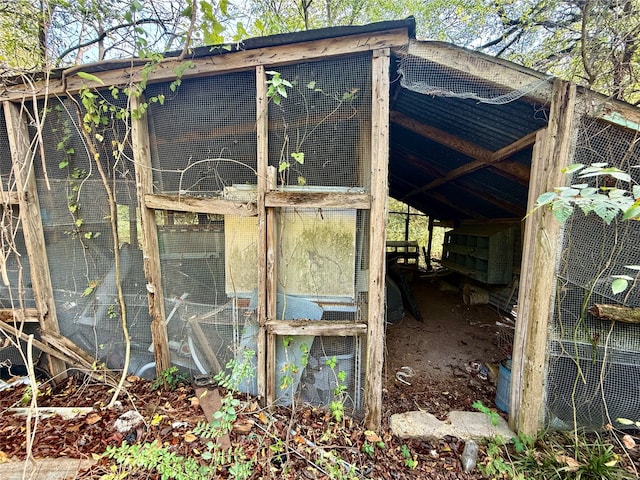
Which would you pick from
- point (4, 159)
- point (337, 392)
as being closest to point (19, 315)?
point (4, 159)

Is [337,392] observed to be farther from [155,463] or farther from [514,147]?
[514,147]

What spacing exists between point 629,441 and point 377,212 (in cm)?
252

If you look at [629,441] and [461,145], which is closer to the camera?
[629,441]

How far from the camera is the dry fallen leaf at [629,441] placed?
1930 mm

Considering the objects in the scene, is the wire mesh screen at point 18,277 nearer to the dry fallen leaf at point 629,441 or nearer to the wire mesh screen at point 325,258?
the wire mesh screen at point 325,258

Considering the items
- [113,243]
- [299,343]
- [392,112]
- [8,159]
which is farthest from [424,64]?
[8,159]

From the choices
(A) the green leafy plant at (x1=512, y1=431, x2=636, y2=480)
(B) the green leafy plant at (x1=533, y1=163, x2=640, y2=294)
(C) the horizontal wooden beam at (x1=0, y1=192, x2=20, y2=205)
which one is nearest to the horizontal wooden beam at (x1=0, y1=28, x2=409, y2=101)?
(C) the horizontal wooden beam at (x1=0, y1=192, x2=20, y2=205)

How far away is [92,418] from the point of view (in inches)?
83.4

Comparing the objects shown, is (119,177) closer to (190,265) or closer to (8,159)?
(190,265)

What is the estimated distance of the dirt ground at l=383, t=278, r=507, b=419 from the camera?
2641 mm

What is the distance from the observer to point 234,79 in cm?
209

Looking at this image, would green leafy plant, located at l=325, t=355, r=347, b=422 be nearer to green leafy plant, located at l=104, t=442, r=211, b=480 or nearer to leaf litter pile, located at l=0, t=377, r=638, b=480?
leaf litter pile, located at l=0, t=377, r=638, b=480

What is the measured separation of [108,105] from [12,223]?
1408 mm

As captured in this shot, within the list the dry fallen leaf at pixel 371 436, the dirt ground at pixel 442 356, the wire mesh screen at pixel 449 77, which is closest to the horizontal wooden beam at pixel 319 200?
the wire mesh screen at pixel 449 77
